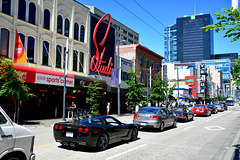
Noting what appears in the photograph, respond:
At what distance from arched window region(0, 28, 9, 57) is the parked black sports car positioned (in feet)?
40.4

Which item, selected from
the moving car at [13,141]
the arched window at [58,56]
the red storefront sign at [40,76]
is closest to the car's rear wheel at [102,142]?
the moving car at [13,141]

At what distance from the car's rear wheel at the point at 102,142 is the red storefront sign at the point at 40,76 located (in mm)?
10984

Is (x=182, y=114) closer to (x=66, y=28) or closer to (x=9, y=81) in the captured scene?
(x=9, y=81)

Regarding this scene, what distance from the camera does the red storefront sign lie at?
57.4ft

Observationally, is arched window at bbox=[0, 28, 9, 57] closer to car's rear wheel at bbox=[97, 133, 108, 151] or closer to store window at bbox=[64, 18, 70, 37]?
store window at bbox=[64, 18, 70, 37]

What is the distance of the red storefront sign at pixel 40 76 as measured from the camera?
17483 mm

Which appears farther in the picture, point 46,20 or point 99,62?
point 99,62

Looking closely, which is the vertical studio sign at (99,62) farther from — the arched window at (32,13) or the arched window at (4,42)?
the arched window at (4,42)

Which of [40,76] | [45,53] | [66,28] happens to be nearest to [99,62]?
[66,28]

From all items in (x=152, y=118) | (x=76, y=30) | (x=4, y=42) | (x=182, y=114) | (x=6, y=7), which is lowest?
(x=182, y=114)

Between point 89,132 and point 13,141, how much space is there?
368cm

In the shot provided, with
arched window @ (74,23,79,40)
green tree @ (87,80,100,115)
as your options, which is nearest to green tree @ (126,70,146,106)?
green tree @ (87,80,100,115)

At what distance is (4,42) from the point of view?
725 inches

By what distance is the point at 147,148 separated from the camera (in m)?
9.26
